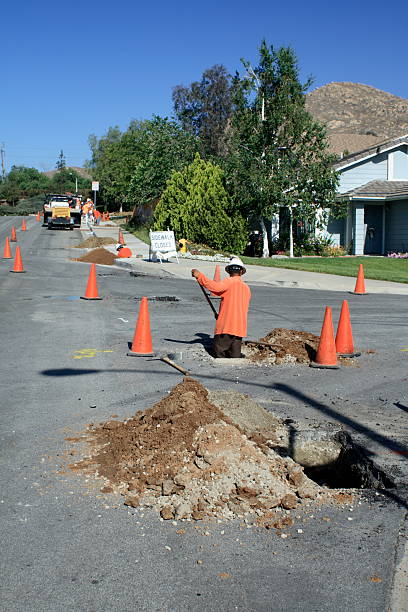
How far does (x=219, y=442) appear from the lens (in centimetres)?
532

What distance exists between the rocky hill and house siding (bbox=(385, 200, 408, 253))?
114088 millimetres

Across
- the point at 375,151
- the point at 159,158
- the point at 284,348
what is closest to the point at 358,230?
the point at 375,151

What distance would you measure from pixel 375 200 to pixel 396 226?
1.58 metres

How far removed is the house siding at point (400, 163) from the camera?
3322cm

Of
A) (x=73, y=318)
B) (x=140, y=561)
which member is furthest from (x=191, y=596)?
(x=73, y=318)

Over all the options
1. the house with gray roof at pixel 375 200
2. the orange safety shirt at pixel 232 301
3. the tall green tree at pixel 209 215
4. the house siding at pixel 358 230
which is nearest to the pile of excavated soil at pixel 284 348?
the orange safety shirt at pixel 232 301

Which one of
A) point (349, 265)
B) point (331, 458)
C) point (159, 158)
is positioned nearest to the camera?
point (331, 458)

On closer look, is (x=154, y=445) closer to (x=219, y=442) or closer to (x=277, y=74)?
(x=219, y=442)

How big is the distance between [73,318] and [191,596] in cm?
1012

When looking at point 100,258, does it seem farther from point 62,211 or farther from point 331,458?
point 331,458

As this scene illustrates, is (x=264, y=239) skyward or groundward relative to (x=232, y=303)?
skyward

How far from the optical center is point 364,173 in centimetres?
3297

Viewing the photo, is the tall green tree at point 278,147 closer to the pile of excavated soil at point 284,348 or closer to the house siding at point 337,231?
the house siding at point 337,231

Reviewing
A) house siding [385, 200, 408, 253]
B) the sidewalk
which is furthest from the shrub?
the sidewalk
